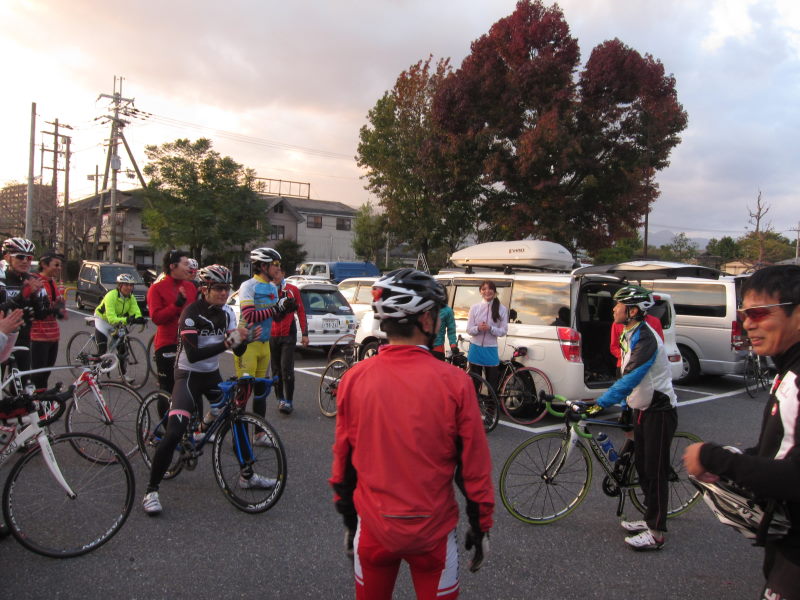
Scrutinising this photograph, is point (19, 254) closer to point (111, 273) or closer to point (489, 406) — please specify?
point (489, 406)

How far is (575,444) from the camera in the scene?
157 inches

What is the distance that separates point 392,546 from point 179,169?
35657 mm

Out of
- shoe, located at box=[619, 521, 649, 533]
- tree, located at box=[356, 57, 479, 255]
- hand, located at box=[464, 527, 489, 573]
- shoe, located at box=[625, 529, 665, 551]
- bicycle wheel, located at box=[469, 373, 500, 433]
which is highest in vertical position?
tree, located at box=[356, 57, 479, 255]

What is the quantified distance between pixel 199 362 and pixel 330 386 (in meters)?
3.09

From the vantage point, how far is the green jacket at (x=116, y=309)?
8102 millimetres

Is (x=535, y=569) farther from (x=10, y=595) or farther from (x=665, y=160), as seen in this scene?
(x=665, y=160)

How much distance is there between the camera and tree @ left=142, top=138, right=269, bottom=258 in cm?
3331

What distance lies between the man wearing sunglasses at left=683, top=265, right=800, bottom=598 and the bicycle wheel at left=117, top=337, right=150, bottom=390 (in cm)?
851

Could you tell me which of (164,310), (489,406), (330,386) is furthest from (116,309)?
(489,406)

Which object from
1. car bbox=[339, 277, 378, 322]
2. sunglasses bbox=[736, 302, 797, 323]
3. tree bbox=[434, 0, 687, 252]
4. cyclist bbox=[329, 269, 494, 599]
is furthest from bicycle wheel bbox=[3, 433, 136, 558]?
tree bbox=[434, 0, 687, 252]

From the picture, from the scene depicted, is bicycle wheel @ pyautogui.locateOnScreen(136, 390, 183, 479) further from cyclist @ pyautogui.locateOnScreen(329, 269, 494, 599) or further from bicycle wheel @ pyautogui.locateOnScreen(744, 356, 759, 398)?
bicycle wheel @ pyautogui.locateOnScreen(744, 356, 759, 398)

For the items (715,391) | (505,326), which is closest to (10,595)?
(505,326)

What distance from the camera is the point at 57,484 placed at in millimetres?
3520

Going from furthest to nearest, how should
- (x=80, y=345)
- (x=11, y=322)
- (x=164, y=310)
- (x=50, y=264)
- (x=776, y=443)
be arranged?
1. (x=80, y=345)
2. (x=50, y=264)
3. (x=164, y=310)
4. (x=11, y=322)
5. (x=776, y=443)
